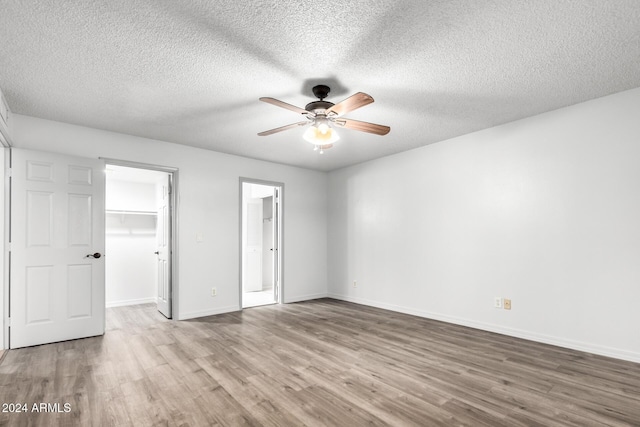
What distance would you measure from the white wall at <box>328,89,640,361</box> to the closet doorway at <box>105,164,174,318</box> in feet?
12.5

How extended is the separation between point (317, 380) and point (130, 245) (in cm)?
465

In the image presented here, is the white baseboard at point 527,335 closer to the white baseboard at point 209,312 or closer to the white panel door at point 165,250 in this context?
the white baseboard at point 209,312

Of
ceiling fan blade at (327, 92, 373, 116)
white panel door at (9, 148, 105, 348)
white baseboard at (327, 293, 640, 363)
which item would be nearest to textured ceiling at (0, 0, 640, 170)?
ceiling fan blade at (327, 92, 373, 116)

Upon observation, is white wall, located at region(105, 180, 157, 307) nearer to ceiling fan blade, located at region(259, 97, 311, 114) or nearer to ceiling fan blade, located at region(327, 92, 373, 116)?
ceiling fan blade, located at region(259, 97, 311, 114)

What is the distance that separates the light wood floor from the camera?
2080 millimetres

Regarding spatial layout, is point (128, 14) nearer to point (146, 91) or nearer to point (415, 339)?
point (146, 91)

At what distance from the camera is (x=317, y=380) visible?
2.59m

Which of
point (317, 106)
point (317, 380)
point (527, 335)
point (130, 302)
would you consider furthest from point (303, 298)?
point (317, 106)

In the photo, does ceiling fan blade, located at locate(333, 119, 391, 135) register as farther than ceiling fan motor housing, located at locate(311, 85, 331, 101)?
Yes

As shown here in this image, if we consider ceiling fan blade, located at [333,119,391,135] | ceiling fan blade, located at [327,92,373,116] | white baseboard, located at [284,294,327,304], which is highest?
ceiling fan blade, located at [327,92,373,116]

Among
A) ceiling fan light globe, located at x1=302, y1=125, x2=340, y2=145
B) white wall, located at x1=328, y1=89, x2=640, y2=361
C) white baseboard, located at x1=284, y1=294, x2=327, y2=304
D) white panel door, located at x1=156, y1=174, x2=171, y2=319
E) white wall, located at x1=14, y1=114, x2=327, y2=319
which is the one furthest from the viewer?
white baseboard, located at x1=284, y1=294, x2=327, y2=304

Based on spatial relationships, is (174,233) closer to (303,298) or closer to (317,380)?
(303,298)

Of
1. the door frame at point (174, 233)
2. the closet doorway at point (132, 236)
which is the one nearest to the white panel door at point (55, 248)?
the door frame at point (174, 233)

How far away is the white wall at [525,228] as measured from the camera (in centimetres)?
306
